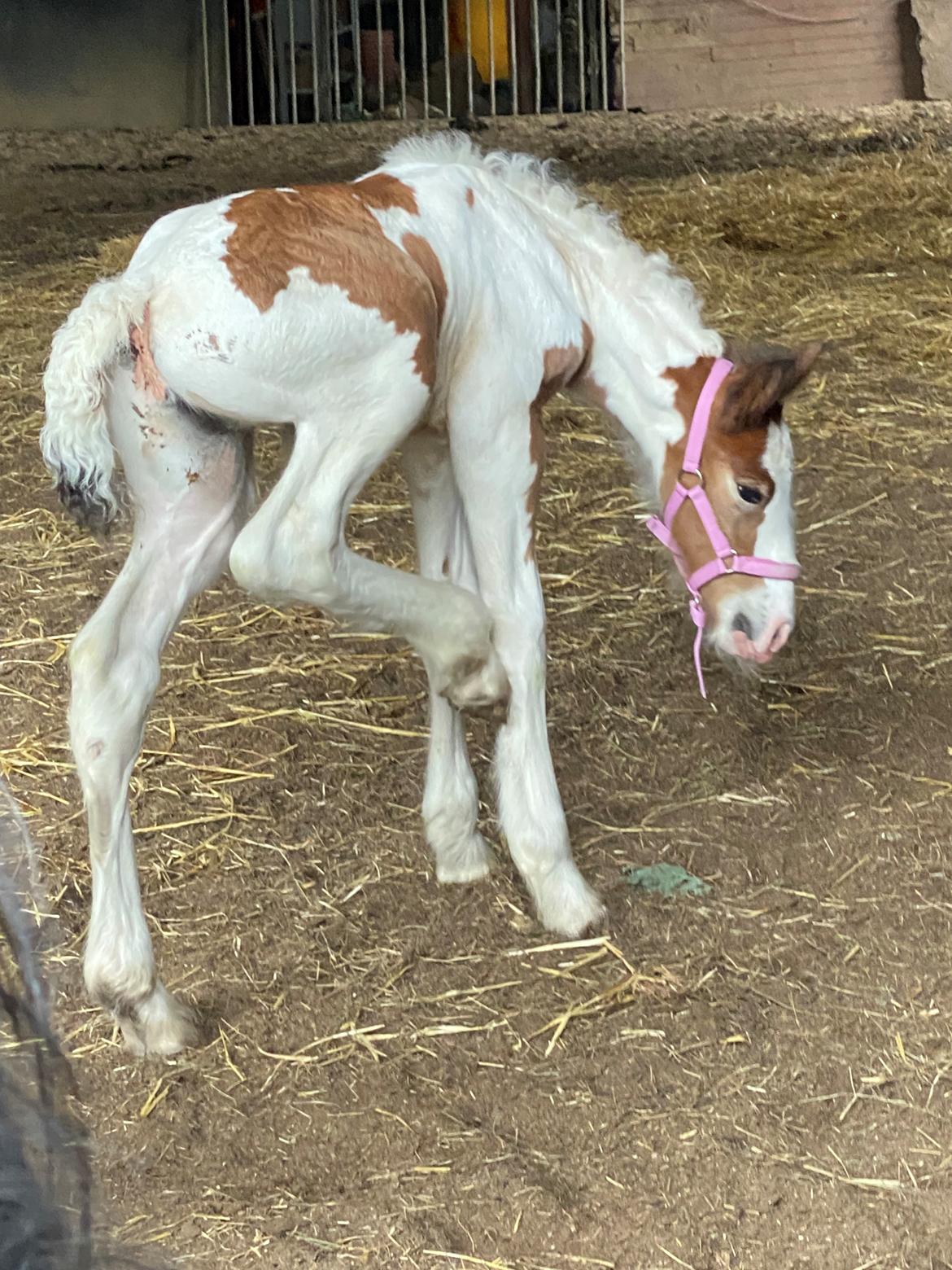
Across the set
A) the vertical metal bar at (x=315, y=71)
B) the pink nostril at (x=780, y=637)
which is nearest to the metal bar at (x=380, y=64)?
the vertical metal bar at (x=315, y=71)

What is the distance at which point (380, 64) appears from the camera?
36.6 feet

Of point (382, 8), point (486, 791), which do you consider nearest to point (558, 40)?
point (382, 8)

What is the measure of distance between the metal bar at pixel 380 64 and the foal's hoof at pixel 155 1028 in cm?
959

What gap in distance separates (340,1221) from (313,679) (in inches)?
80.0

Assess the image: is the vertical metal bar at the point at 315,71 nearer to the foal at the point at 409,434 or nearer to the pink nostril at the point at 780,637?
the foal at the point at 409,434

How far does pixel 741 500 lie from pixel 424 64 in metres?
8.77

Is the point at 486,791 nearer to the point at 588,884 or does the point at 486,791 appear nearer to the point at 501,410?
the point at 588,884

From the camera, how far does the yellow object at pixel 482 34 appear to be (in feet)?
37.4

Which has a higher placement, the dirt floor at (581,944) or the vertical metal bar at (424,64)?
the vertical metal bar at (424,64)

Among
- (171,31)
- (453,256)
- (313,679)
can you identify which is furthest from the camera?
(171,31)

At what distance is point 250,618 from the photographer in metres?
4.50

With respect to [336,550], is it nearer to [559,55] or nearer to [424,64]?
[424,64]

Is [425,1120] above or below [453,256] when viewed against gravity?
below

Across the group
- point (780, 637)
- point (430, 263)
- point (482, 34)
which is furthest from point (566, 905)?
point (482, 34)
